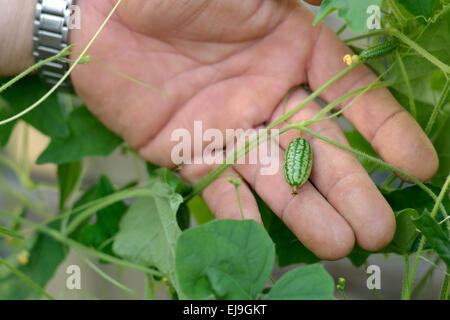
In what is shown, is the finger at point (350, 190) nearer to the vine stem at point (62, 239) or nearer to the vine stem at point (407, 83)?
the vine stem at point (407, 83)

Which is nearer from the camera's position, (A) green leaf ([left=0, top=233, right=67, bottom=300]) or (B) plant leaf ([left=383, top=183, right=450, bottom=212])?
(B) plant leaf ([left=383, top=183, right=450, bottom=212])

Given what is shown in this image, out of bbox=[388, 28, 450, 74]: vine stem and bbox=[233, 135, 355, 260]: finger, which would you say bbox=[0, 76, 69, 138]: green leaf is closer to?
bbox=[233, 135, 355, 260]: finger

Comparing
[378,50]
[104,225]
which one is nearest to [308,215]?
[378,50]

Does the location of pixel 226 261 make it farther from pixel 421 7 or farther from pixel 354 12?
pixel 421 7

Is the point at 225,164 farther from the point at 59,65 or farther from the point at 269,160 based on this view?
the point at 59,65

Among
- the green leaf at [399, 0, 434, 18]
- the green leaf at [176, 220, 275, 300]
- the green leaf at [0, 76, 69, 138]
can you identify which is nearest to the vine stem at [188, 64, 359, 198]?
the green leaf at [399, 0, 434, 18]

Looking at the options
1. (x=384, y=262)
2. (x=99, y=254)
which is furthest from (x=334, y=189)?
(x=384, y=262)
